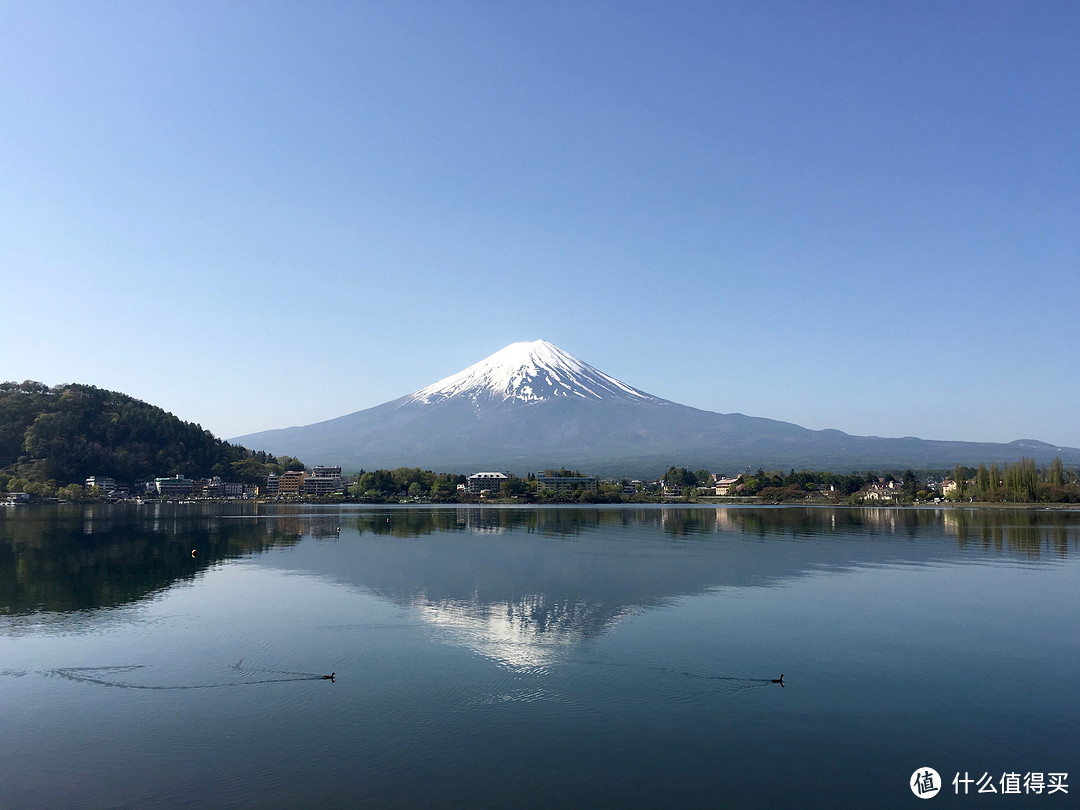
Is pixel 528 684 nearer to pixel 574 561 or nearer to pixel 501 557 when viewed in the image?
pixel 574 561

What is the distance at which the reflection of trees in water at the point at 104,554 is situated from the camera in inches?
931

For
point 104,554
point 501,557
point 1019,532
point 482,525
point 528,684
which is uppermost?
point 528,684

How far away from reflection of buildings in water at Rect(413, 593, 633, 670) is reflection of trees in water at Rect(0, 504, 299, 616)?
36.0ft

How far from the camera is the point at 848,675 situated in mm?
15328

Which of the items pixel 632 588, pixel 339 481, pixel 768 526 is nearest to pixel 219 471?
pixel 339 481

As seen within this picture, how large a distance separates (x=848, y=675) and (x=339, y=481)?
127 meters

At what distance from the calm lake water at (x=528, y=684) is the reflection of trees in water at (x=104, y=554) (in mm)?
303

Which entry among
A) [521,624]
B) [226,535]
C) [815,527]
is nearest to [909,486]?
[815,527]

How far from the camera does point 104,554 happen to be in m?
34.6

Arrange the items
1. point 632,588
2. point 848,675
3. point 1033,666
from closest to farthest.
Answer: point 848,675, point 1033,666, point 632,588

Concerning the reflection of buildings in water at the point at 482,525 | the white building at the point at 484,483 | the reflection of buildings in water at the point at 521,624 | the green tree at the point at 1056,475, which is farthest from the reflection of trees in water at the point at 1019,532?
the white building at the point at 484,483

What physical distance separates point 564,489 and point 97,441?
74.8 m

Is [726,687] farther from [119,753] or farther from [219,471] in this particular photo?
[219,471]

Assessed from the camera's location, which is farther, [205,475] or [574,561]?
[205,475]
